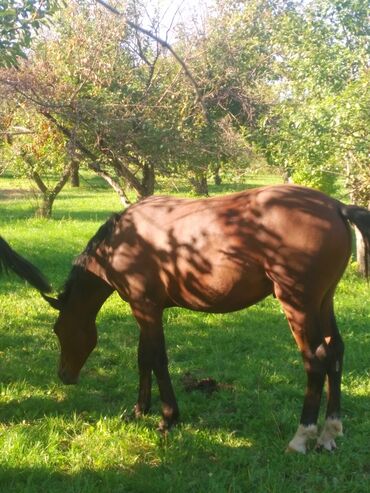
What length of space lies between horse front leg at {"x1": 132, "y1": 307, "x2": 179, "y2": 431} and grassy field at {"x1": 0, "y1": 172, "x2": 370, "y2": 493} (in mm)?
120

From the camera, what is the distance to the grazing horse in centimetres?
361

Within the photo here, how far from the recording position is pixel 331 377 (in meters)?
3.92

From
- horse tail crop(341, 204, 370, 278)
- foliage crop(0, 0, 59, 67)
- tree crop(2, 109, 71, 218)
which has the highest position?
foliage crop(0, 0, 59, 67)

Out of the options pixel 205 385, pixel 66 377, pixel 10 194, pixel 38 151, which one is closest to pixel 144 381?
pixel 205 385

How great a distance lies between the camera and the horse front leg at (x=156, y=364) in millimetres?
4078

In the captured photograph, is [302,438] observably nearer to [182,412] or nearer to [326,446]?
[326,446]

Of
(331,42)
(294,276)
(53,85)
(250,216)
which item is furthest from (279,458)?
(331,42)

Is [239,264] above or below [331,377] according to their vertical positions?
above

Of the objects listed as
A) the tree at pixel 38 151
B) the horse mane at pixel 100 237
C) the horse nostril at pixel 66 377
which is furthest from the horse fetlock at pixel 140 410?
the tree at pixel 38 151

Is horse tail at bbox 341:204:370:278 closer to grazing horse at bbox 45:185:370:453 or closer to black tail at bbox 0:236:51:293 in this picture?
grazing horse at bbox 45:185:370:453

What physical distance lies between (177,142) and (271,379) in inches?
138

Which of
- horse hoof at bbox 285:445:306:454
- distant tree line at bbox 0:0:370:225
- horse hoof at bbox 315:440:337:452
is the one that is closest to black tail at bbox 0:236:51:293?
distant tree line at bbox 0:0:370:225

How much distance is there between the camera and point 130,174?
8273 millimetres

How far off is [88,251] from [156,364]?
1.16 m
